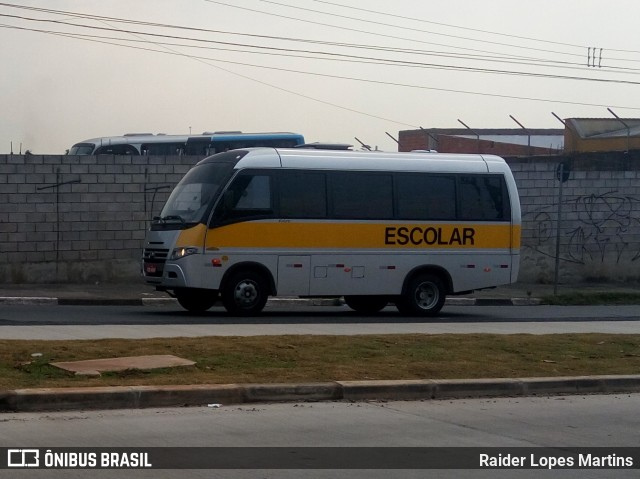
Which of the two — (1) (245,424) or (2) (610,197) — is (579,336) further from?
(2) (610,197)

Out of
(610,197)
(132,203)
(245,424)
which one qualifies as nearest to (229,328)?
(245,424)

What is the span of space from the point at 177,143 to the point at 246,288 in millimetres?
17345

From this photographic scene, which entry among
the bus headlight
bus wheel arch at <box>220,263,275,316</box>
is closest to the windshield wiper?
the bus headlight

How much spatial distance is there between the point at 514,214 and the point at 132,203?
9.20 metres

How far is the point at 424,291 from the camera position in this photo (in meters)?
20.0

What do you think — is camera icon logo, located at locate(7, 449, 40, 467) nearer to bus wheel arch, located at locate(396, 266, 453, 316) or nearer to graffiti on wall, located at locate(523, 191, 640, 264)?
bus wheel arch, located at locate(396, 266, 453, 316)

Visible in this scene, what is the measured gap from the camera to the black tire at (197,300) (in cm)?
1896

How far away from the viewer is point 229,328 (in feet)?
51.6

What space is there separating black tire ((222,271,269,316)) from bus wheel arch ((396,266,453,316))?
2.84 metres

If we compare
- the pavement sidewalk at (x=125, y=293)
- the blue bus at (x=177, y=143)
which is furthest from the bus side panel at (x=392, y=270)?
the blue bus at (x=177, y=143)

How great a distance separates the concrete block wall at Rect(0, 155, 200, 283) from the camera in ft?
76.3

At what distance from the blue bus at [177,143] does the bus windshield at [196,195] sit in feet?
49.4

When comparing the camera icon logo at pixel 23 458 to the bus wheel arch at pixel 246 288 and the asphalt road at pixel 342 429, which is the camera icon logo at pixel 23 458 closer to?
the asphalt road at pixel 342 429

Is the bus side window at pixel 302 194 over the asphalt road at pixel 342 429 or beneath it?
over
